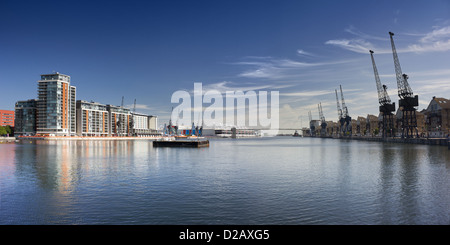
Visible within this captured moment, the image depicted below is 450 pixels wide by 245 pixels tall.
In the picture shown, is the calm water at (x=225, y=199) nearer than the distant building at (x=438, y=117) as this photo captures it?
Yes

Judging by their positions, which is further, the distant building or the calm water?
the distant building

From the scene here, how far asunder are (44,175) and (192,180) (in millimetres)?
18368

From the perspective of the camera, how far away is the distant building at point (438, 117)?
161375 mm

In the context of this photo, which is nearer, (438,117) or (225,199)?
(225,199)

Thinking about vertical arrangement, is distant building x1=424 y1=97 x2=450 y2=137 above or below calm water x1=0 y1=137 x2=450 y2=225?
above

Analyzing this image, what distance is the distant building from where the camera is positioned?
161375 mm

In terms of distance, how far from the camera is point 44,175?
38750 mm

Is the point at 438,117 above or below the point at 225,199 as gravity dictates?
above

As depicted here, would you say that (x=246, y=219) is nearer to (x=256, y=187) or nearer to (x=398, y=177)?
(x=256, y=187)

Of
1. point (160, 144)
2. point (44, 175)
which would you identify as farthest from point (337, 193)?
point (160, 144)

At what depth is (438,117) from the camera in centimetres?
16662

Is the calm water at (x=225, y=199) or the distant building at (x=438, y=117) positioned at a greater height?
the distant building at (x=438, y=117)

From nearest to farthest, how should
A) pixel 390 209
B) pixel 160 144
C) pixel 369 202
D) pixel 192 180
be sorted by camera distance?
pixel 390 209 → pixel 369 202 → pixel 192 180 → pixel 160 144

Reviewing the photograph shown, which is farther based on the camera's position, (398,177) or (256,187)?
(398,177)
